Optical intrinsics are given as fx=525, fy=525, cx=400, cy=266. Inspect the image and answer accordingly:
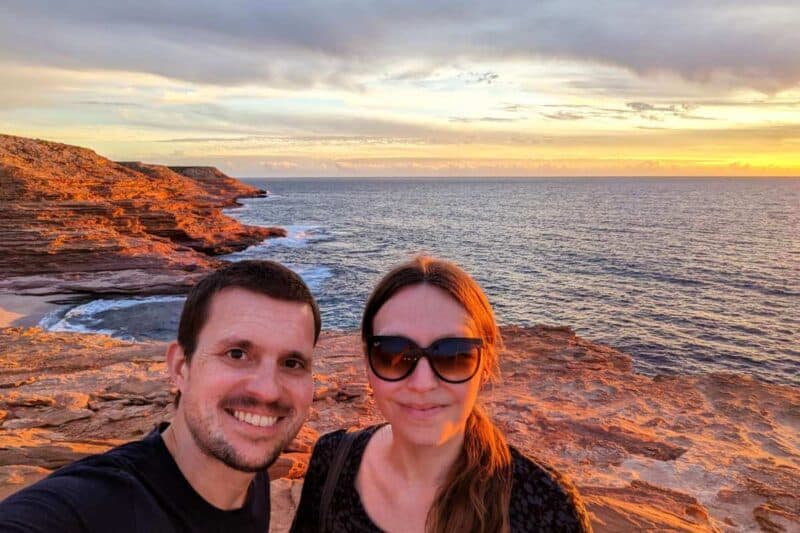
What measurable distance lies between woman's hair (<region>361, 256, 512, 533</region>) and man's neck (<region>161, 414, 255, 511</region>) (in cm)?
96

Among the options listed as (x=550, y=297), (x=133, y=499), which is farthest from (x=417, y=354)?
(x=550, y=297)

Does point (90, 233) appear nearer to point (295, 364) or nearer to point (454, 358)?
point (295, 364)

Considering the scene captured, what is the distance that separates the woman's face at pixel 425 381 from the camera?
8.58 ft

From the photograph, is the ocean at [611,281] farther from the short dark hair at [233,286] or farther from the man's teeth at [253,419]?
the man's teeth at [253,419]

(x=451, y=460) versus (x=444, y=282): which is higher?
(x=444, y=282)

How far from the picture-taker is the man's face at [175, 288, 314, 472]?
8.43 feet

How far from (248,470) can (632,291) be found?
109ft

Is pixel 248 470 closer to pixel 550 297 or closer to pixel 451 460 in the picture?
pixel 451 460

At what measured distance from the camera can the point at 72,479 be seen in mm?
2199

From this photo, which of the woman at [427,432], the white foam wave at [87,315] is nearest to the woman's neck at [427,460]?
the woman at [427,432]

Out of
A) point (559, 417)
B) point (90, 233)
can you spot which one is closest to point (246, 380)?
point (559, 417)

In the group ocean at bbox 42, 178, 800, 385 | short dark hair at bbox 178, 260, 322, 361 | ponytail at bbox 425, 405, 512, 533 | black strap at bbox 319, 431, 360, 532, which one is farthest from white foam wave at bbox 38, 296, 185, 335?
ponytail at bbox 425, 405, 512, 533

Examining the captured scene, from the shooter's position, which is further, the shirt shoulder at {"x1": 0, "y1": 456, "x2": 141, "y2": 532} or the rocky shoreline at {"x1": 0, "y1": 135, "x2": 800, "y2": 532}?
the rocky shoreline at {"x1": 0, "y1": 135, "x2": 800, "y2": 532}

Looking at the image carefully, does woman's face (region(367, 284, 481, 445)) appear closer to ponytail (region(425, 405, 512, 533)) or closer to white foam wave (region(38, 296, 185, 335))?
ponytail (region(425, 405, 512, 533))
